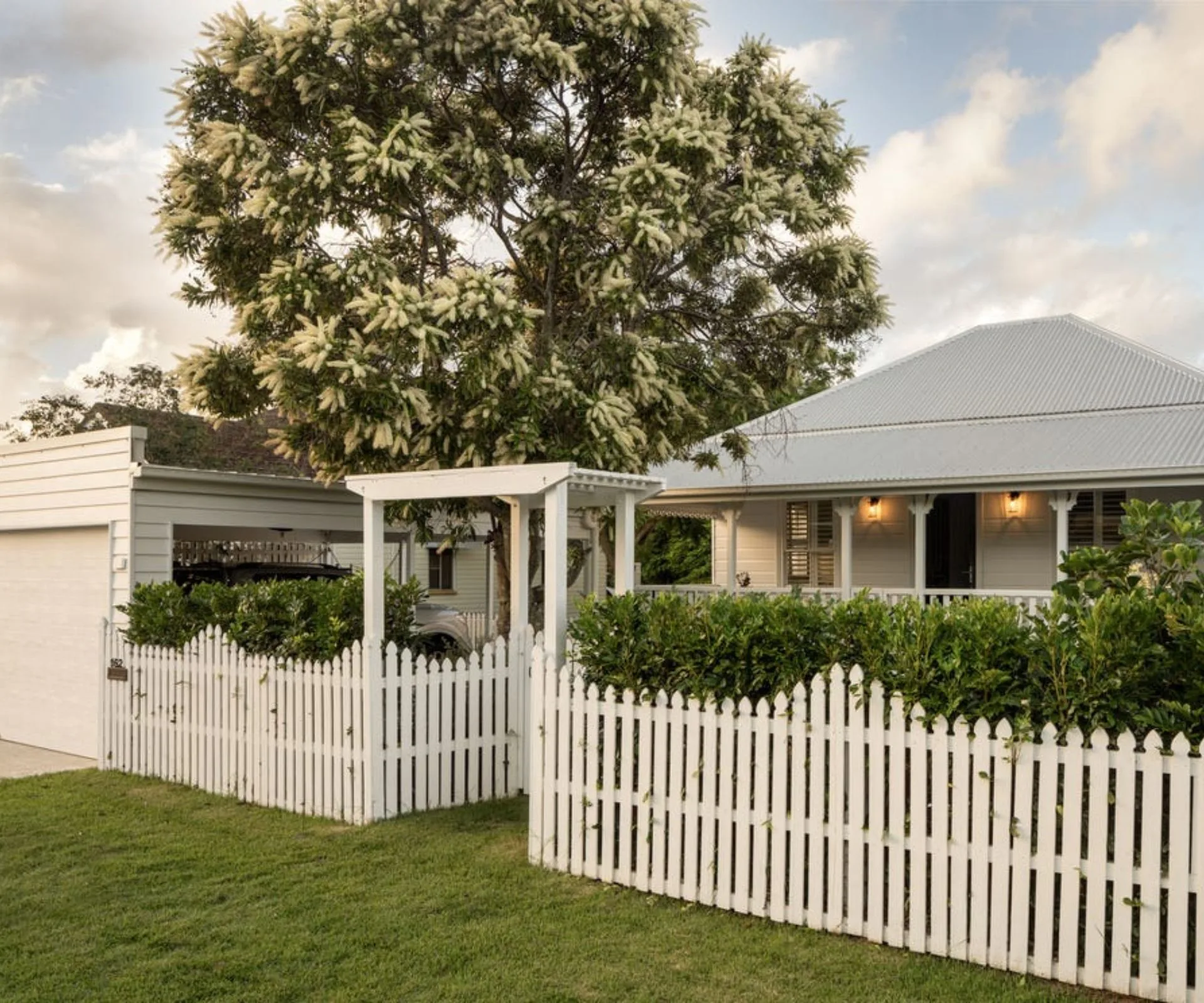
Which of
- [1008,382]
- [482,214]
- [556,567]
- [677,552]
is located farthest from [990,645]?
[677,552]

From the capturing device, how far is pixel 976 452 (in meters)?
16.7

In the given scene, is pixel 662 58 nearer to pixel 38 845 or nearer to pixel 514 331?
pixel 514 331

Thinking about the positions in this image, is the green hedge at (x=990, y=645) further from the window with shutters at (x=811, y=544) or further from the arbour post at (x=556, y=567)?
the window with shutters at (x=811, y=544)

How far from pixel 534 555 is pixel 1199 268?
455 inches

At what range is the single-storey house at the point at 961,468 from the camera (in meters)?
15.5

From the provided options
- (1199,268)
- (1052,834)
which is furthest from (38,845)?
(1199,268)

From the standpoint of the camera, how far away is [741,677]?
5.99 m

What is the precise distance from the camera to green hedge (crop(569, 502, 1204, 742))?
15.8ft

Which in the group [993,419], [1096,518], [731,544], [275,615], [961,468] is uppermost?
[993,419]

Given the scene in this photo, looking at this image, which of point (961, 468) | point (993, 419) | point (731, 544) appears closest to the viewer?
point (961, 468)

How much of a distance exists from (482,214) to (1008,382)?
11532 mm

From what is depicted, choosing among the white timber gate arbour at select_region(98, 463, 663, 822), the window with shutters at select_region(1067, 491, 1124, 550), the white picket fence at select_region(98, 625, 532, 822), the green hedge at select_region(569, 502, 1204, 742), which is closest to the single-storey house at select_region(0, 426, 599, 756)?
the white picket fence at select_region(98, 625, 532, 822)

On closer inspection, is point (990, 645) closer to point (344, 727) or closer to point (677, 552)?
point (344, 727)

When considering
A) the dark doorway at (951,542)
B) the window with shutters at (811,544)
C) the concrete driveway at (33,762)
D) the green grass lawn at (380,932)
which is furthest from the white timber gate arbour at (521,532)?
the dark doorway at (951,542)
